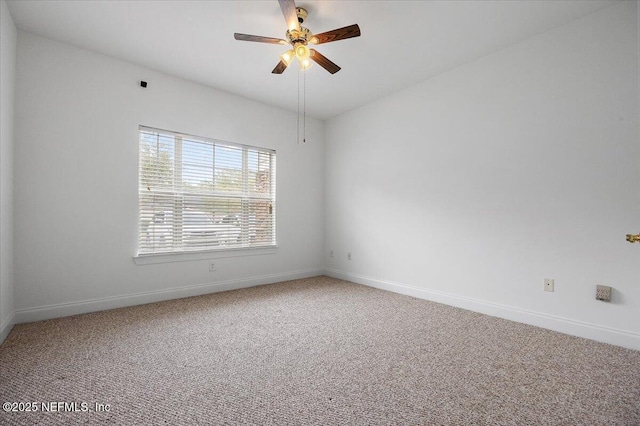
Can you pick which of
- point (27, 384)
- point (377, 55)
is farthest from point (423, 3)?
point (27, 384)

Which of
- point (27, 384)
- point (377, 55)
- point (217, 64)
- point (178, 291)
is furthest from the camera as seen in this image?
point (178, 291)

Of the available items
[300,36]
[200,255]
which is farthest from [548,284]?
[200,255]

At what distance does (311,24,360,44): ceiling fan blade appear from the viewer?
2.12 meters

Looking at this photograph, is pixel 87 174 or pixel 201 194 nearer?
pixel 87 174

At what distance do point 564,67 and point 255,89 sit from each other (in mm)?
3339

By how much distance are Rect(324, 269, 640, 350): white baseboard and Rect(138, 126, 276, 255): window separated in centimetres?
215

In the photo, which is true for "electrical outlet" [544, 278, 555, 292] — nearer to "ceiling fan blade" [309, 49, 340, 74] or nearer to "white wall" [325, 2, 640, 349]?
"white wall" [325, 2, 640, 349]

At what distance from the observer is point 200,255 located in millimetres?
3691

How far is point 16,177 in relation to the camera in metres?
2.63

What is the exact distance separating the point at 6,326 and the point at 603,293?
4907 mm

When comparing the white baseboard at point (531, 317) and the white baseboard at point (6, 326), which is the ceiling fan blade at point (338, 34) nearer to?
the white baseboard at point (531, 317)

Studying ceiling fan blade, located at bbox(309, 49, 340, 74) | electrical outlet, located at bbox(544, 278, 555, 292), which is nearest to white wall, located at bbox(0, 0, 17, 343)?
ceiling fan blade, located at bbox(309, 49, 340, 74)

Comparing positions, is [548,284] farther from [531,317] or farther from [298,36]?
[298,36]

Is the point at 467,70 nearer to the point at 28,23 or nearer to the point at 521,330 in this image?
the point at 521,330
